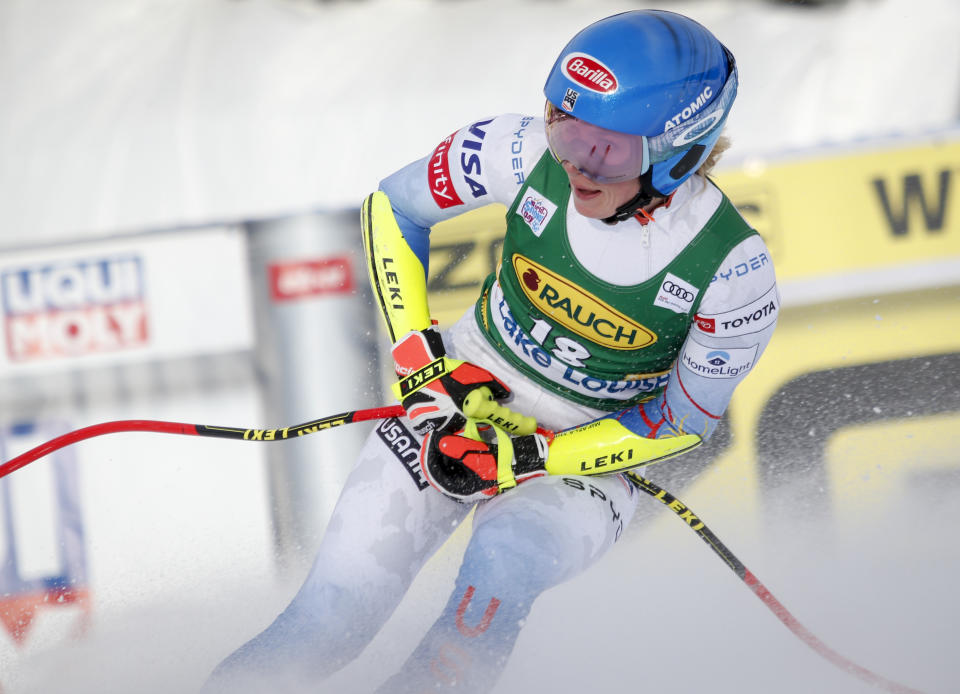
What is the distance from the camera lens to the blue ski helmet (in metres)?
1.55

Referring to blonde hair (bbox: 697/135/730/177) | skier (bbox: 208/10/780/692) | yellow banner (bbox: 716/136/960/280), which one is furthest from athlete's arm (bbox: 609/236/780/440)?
yellow banner (bbox: 716/136/960/280)

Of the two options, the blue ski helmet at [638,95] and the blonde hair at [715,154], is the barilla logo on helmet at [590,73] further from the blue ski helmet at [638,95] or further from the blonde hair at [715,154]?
the blonde hair at [715,154]

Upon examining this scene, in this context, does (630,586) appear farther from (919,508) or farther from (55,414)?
(55,414)

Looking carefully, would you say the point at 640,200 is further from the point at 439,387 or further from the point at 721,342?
the point at 439,387

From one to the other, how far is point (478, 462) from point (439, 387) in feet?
0.58

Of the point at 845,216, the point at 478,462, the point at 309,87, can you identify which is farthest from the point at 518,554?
the point at 309,87

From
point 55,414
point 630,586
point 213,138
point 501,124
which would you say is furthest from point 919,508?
point 213,138

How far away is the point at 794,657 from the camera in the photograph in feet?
7.38

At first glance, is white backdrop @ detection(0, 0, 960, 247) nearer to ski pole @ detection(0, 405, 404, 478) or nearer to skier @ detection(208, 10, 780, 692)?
ski pole @ detection(0, 405, 404, 478)

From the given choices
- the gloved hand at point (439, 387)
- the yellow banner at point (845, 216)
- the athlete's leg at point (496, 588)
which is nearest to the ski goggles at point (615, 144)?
the gloved hand at point (439, 387)

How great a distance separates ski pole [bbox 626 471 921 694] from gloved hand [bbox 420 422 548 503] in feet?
0.99

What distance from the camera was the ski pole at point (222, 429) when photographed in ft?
6.77

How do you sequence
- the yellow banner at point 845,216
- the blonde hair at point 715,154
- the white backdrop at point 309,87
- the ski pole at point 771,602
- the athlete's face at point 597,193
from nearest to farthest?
the athlete's face at point 597,193 → the blonde hair at point 715,154 → the ski pole at point 771,602 → the yellow banner at point 845,216 → the white backdrop at point 309,87

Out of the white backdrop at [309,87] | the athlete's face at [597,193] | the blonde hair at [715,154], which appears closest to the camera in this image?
the athlete's face at [597,193]
